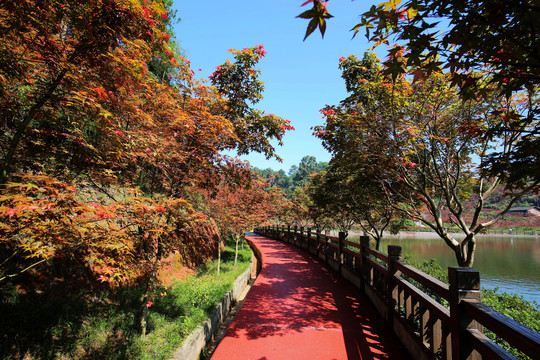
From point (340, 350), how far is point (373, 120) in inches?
191

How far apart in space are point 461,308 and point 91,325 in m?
4.84

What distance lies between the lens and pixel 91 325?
3.88 m

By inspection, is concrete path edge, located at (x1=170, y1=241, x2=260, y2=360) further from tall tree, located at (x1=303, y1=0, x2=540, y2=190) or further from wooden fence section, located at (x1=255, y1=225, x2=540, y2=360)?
tall tree, located at (x1=303, y1=0, x2=540, y2=190)

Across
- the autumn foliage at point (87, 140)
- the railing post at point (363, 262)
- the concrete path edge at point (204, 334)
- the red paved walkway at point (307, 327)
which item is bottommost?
the concrete path edge at point (204, 334)

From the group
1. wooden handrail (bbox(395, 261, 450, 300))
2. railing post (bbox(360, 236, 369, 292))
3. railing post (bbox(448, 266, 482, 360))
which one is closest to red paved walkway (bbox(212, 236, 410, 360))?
railing post (bbox(360, 236, 369, 292))

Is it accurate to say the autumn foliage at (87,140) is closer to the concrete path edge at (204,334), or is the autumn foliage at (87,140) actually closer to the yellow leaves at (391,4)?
the concrete path edge at (204,334)

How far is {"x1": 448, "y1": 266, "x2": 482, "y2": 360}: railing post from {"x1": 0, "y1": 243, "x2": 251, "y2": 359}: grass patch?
349 cm

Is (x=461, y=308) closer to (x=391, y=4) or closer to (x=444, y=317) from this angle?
(x=444, y=317)

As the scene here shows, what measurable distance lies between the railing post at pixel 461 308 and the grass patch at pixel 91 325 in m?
3.49

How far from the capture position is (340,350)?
11.9 ft

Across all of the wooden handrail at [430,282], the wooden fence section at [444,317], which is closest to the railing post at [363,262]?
the wooden fence section at [444,317]

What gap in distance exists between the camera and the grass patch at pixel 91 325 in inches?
127

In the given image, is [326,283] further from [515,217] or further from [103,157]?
[515,217]

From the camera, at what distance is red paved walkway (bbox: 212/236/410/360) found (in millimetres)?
3621
